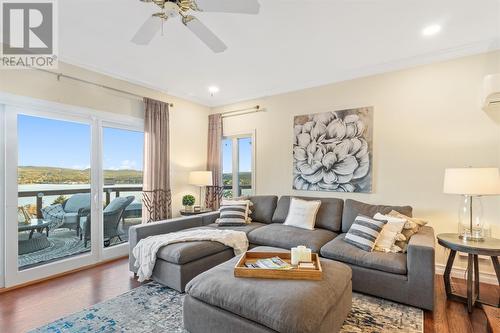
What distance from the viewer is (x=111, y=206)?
3.90m

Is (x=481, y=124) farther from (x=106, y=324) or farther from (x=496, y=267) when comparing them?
(x=106, y=324)

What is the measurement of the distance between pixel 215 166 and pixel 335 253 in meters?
3.02

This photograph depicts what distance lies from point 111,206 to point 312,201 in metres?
2.99

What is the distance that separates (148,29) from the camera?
2.16m

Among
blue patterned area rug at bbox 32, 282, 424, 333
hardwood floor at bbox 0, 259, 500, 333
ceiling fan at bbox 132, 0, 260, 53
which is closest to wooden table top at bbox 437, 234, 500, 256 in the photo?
hardwood floor at bbox 0, 259, 500, 333

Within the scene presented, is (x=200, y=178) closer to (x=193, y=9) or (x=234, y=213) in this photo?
(x=234, y=213)

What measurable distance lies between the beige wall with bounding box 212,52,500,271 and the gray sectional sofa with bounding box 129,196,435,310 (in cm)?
36

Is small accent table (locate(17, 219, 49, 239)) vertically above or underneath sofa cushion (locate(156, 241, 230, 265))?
above

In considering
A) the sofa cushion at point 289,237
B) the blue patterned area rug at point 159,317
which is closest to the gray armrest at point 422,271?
the blue patterned area rug at point 159,317

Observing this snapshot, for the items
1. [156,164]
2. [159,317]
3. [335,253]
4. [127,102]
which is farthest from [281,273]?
[127,102]

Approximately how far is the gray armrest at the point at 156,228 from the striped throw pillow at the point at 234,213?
370 mm

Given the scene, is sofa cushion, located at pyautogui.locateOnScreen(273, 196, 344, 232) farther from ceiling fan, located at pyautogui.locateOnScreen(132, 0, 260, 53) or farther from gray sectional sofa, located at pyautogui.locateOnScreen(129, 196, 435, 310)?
ceiling fan, located at pyautogui.locateOnScreen(132, 0, 260, 53)

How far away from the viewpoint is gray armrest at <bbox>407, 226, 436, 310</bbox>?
2314mm

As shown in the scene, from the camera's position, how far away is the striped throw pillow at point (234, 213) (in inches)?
154
